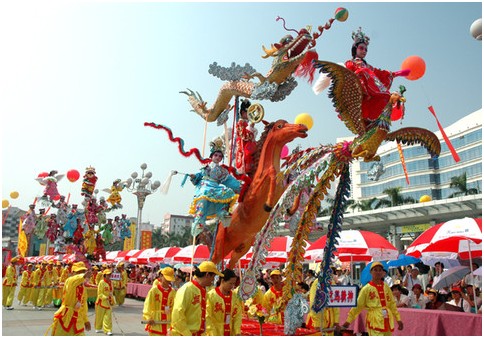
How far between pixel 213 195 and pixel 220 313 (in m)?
3.48

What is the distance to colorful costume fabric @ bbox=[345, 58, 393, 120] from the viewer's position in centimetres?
619

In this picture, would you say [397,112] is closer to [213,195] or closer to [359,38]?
[359,38]

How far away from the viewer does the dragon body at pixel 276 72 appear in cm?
721

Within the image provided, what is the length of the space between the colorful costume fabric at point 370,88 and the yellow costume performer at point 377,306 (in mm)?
2152

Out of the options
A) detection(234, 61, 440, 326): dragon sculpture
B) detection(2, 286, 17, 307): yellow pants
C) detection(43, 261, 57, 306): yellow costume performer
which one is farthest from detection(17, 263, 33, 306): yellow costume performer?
detection(234, 61, 440, 326): dragon sculpture

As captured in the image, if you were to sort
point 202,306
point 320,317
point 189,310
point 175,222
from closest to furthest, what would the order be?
1. point 189,310
2. point 202,306
3. point 320,317
4. point 175,222

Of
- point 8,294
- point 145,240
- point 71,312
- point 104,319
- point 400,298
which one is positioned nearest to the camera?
point 71,312

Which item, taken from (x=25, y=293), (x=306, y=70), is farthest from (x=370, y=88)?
(x=25, y=293)

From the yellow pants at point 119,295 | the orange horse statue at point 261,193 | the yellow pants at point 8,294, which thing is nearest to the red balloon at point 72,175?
the yellow pants at point 119,295

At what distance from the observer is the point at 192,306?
166 inches

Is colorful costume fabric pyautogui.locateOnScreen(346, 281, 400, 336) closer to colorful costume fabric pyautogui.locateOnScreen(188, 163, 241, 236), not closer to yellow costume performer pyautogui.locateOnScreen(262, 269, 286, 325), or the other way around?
yellow costume performer pyautogui.locateOnScreen(262, 269, 286, 325)

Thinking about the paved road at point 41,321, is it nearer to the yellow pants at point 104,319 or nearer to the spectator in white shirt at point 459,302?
the yellow pants at point 104,319

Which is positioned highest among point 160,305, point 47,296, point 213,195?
point 213,195

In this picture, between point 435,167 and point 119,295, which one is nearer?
point 119,295
